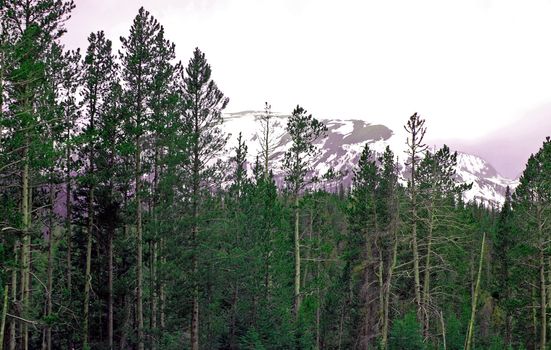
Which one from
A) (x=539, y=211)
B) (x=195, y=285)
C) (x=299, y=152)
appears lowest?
(x=195, y=285)

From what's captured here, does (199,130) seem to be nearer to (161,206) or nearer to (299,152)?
(161,206)

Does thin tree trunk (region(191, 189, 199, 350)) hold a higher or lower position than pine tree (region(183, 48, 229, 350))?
lower

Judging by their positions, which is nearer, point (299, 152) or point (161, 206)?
point (161, 206)

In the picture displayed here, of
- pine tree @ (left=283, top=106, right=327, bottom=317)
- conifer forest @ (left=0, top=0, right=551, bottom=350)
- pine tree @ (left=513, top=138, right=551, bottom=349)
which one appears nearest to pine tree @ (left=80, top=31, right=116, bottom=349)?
conifer forest @ (left=0, top=0, right=551, bottom=350)

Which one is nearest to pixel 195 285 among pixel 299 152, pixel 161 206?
pixel 161 206

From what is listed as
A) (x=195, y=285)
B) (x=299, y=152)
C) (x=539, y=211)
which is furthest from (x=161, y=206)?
(x=539, y=211)

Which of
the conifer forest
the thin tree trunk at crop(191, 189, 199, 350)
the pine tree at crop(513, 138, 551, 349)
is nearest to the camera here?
the conifer forest

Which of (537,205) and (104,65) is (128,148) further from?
(537,205)

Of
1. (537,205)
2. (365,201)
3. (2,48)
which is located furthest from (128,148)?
(537,205)

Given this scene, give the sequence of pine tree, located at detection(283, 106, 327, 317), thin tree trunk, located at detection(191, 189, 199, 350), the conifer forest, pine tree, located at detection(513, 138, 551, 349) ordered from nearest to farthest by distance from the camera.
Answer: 1. the conifer forest
2. thin tree trunk, located at detection(191, 189, 199, 350)
3. pine tree, located at detection(513, 138, 551, 349)
4. pine tree, located at detection(283, 106, 327, 317)

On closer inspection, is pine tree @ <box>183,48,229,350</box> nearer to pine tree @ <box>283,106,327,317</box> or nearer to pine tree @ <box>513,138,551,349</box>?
pine tree @ <box>283,106,327,317</box>

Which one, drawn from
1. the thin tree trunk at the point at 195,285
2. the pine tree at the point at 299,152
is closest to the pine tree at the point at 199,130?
the thin tree trunk at the point at 195,285

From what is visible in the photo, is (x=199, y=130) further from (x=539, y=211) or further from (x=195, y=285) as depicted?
(x=539, y=211)

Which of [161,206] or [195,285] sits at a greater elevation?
[161,206]
